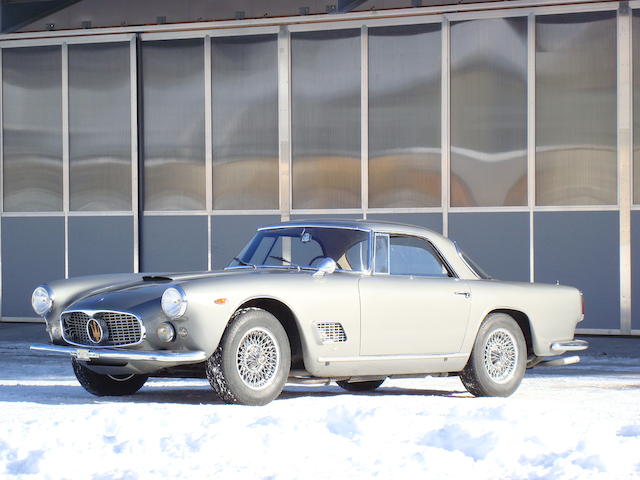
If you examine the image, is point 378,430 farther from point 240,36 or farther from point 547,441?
point 240,36

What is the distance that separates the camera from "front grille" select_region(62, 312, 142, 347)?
8359 millimetres

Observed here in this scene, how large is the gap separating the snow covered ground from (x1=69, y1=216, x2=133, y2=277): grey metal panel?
1277 cm

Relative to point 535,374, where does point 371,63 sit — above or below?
above

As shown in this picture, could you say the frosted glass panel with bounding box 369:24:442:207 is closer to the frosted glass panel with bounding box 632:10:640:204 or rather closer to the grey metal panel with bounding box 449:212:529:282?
the grey metal panel with bounding box 449:212:529:282

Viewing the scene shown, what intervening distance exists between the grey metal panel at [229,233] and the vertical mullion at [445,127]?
9.59ft

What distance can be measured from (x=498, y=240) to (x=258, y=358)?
11.4 metres

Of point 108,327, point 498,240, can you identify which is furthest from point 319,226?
point 498,240

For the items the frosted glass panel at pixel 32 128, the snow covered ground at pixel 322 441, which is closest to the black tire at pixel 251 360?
the snow covered ground at pixel 322 441

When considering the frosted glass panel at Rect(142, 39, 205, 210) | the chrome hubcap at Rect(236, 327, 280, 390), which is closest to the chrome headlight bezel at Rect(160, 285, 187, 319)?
the chrome hubcap at Rect(236, 327, 280, 390)

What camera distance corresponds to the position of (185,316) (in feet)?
26.7

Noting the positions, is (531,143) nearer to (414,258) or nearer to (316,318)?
(414,258)

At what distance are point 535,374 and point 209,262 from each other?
9.39 metres

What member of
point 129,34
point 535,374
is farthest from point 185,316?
point 129,34

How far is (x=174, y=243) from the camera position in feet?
68.7
